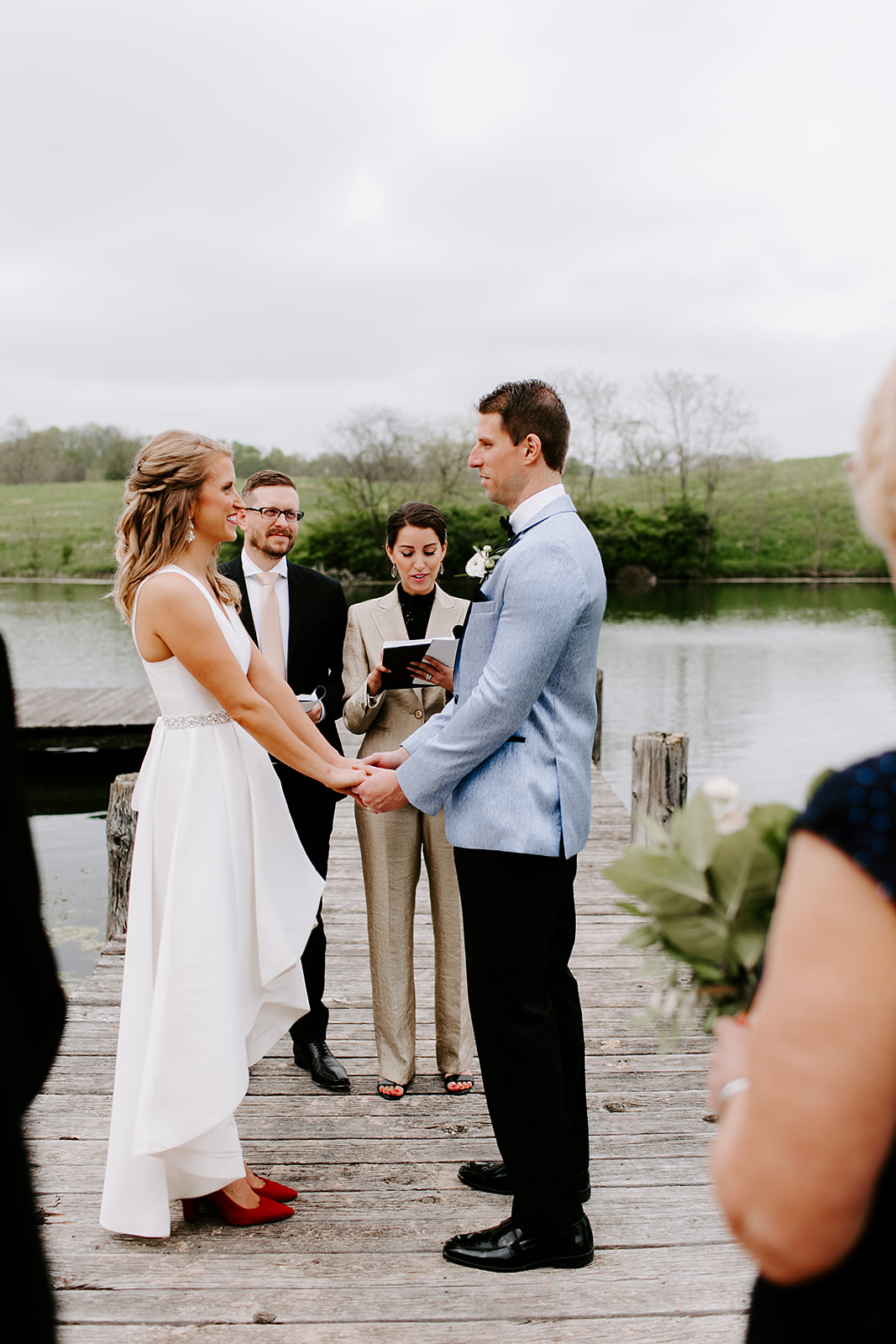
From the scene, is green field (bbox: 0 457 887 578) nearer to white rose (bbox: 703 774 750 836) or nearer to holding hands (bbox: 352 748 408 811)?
holding hands (bbox: 352 748 408 811)

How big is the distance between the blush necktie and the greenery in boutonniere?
10.0 ft

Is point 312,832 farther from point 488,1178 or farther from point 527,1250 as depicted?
point 527,1250

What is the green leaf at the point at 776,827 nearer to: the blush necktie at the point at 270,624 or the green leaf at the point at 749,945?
the green leaf at the point at 749,945

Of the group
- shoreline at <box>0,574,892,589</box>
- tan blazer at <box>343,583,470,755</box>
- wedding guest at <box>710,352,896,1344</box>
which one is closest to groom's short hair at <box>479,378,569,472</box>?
tan blazer at <box>343,583,470,755</box>

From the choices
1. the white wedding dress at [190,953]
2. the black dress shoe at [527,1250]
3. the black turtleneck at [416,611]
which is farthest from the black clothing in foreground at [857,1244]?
the black turtleneck at [416,611]

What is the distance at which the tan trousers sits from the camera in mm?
3857

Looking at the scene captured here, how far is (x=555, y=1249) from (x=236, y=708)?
1799mm

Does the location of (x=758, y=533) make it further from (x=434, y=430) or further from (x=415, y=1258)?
(x=415, y=1258)

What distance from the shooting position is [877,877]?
2.86ft

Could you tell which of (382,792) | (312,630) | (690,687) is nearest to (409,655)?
(382,792)

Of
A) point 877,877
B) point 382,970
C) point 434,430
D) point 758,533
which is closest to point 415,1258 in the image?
point 382,970

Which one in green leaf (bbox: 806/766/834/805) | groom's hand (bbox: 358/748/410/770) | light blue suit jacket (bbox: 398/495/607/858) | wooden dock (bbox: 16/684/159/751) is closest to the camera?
green leaf (bbox: 806/766/834/805)

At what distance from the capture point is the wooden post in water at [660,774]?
6344 millimetres

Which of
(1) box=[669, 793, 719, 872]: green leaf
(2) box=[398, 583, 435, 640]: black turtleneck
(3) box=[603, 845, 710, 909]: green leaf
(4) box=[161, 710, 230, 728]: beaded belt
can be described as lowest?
(4) box=[161, 710, 230, 728]: beaded belt
